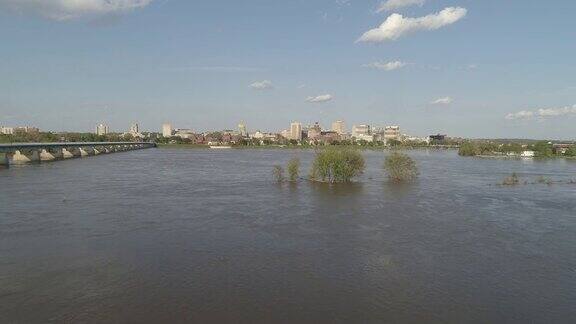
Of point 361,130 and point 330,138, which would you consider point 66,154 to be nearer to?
point 330,138

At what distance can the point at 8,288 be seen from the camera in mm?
9711

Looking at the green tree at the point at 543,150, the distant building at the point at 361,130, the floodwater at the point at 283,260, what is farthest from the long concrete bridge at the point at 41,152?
the distant building at the point at 361,130

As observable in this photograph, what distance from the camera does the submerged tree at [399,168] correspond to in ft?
103

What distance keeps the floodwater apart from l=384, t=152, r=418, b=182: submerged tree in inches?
337

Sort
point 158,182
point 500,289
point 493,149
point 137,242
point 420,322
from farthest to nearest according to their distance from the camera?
point 493,149 < point 158,182 < point 137,242 < point 500,289 < point 420,322

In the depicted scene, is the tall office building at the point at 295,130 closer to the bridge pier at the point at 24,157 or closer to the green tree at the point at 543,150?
the green tree at the point at 543,150

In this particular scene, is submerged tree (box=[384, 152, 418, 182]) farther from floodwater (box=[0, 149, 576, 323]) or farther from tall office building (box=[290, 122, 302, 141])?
tall office building (box=[290, 122, 302, 141])

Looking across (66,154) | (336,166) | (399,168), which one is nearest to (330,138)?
(66,154)

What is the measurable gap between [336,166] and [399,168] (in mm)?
4875

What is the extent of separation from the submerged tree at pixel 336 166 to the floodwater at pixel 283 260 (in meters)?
6.62

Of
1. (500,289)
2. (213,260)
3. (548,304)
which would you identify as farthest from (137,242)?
(548,304)

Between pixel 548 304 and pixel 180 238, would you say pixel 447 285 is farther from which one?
pixel 180 238

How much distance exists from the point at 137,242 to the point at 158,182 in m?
16.3

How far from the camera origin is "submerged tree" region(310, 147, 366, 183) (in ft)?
95.2
